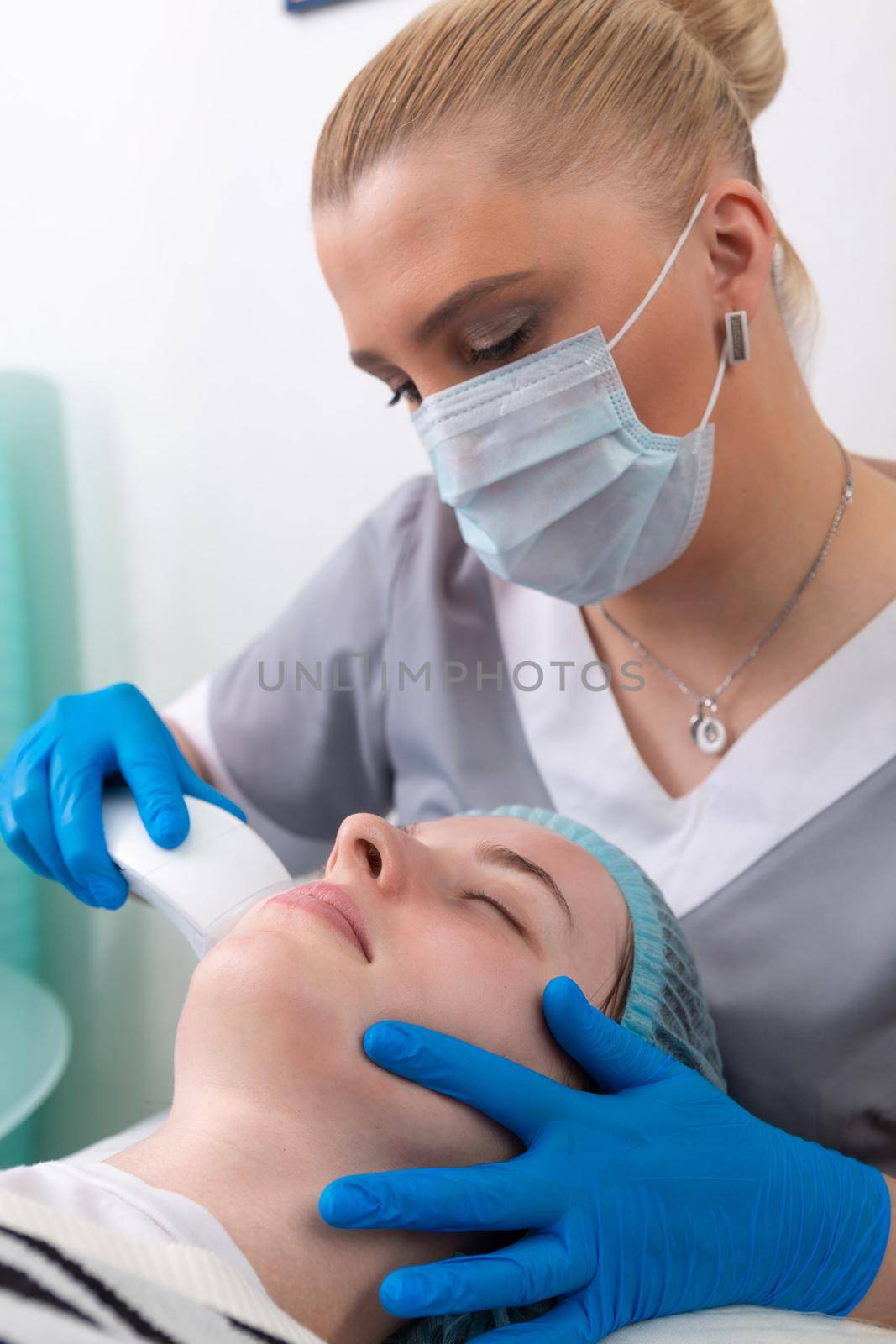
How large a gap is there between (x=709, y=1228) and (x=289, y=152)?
1495 millimetres

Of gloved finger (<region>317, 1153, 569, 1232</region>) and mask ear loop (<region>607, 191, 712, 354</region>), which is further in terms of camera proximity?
mask ear loop (<region>607, 191, 712, 354</region>)

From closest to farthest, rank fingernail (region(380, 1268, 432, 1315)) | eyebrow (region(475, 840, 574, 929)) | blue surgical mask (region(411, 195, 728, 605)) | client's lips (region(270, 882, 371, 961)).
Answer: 1. fingernail (region(380, 1268, 432, 1315))
2. client's lips (region(270, 882, 371, 961))
3. eyebrow (region(475, 840, 574, 929))
4. blue surgical mask (region(411, 195, 728, 605))

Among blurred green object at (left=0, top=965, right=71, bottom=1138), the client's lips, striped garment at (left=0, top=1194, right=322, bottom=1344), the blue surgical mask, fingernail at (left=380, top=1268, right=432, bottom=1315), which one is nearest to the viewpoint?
striped garment at (left=0, top=1194, right=322, bottom=1344)

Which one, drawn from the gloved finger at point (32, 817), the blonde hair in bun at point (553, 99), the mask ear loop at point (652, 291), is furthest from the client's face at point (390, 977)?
the blonde hair in bun at point (553, 99)

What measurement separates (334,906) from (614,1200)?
0.93 ft

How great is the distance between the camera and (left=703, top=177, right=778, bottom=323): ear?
111cm

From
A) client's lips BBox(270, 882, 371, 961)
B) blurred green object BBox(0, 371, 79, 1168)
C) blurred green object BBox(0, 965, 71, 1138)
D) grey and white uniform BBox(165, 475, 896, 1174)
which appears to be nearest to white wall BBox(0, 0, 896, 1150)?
blurred green object BBox(0, 371, 79, 1168)

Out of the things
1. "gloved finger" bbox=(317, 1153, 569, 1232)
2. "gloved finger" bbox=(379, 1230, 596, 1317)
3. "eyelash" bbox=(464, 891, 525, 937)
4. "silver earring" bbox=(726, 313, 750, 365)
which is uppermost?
"silver earring" bbox=(726, 313, 750, 365)

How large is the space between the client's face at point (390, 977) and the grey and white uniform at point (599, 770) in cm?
23

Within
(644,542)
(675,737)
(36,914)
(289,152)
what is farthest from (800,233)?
(36,914)

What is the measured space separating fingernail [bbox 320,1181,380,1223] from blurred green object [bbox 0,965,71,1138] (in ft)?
3.57

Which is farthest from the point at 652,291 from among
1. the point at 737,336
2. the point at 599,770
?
the point at 599,770

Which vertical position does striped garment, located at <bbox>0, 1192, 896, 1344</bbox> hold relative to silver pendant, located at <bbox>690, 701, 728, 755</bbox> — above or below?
below

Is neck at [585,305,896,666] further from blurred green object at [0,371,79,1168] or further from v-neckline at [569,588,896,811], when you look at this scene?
blurred green object at [0,371,79,1168]
